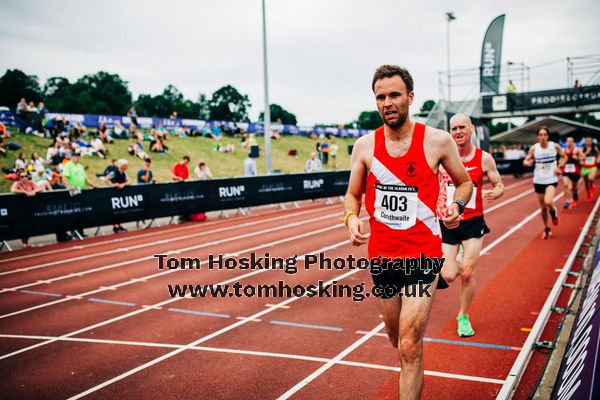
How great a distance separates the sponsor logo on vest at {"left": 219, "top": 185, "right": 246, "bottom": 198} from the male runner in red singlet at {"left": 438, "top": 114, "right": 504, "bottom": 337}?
39.3 feet

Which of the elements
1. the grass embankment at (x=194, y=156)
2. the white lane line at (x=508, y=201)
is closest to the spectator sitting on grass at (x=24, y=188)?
the grass embankment at (x=194, y=156)

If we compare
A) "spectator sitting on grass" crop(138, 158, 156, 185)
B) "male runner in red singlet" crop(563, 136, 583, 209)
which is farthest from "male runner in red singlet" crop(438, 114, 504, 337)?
"spectator sitting on grass" crop(138, 158, 156, 185)

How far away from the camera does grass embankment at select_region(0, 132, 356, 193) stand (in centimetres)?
2436

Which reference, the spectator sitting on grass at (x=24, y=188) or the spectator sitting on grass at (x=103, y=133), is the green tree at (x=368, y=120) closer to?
the spectator sitting on grass at (x=103, y=133)

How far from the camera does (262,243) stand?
10.9 metres

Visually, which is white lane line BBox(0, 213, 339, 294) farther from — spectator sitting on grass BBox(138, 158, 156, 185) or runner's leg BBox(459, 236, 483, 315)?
runner's leg BBox(459, 236, 483, 315)

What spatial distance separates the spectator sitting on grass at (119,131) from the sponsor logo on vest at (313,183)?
53.5 feet

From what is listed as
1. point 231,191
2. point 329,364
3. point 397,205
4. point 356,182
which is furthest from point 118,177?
Result: point 397,205

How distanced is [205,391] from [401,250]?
86.0 inches

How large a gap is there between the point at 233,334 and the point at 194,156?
1153 inches

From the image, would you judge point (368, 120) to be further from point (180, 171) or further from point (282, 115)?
point (180, 171)

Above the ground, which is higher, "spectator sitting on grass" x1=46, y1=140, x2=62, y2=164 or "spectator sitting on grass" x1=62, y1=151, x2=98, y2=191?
"spectator sitting on grass" x1=46, y1=140, x2=62, y2=164

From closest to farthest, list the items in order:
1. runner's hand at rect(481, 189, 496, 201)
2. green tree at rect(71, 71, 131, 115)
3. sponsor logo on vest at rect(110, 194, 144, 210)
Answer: runner's hand at rect(481, 189, 496, 201), sponsor logo on vest at rect(110, 194, 144, 210), green tree at rect(71, 71, 131, 115)

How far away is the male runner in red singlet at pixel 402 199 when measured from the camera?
3.00 metres
